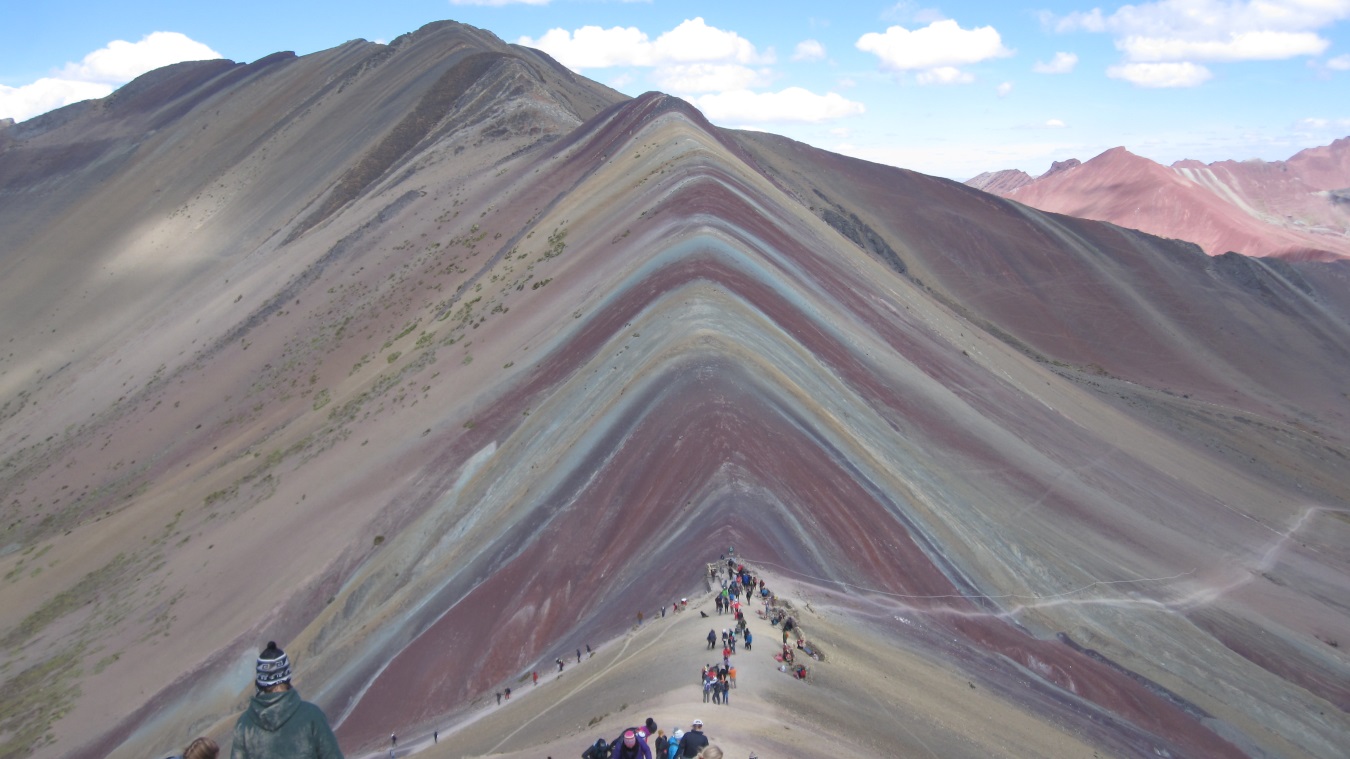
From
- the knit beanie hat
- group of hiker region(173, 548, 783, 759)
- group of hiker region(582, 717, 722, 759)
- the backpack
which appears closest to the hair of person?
group of hiker region(173, 548, 783, 759)

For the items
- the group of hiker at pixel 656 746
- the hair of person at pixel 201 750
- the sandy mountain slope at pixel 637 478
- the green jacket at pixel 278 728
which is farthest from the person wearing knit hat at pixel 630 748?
the hair of person at pixel 201 750

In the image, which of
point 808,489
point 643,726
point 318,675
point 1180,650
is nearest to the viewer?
point 643,726

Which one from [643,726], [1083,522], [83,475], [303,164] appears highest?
[303,164]

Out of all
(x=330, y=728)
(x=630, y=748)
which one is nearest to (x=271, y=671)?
(x=330, y=728)

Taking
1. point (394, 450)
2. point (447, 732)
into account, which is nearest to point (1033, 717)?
point (447, 732)

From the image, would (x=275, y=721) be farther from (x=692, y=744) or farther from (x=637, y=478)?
(x=637, y=478)

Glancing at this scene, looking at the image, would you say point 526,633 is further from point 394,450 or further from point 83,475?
point 83,475
